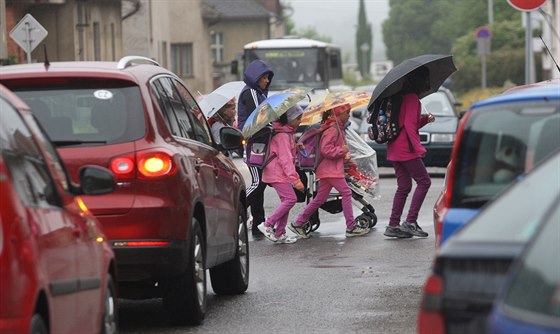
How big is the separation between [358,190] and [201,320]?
7.01 meters

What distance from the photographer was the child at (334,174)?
16.0 m

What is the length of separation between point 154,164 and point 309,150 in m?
7.11

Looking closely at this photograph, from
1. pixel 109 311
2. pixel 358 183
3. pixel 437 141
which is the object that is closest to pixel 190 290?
pixel 109 311

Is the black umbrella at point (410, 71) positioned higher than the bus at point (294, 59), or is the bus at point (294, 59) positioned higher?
the black umbrella at point (410, 71)

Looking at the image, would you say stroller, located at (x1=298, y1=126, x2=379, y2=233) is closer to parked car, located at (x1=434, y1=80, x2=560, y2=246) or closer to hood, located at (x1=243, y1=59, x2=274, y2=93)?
hood, located at (x1=243, y1=59, x2=274, y2=93)

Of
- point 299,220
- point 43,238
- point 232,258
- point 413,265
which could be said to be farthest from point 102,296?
point 299,220

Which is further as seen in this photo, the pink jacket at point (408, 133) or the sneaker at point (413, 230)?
the sneaker at point (413, 230)

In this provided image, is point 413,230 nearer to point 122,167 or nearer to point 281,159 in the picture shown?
point 281,159

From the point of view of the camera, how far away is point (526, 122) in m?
7.66

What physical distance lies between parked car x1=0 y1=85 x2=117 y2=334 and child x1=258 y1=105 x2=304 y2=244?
7.83m

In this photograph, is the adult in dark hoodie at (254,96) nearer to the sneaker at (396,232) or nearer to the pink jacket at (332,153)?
the pink jacket at (332,153)

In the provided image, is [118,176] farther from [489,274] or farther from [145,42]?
[145,42]

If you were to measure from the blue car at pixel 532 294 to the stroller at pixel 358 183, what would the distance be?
463 inches

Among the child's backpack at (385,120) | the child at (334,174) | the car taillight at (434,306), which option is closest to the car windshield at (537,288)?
the car taillight at (434,306)
